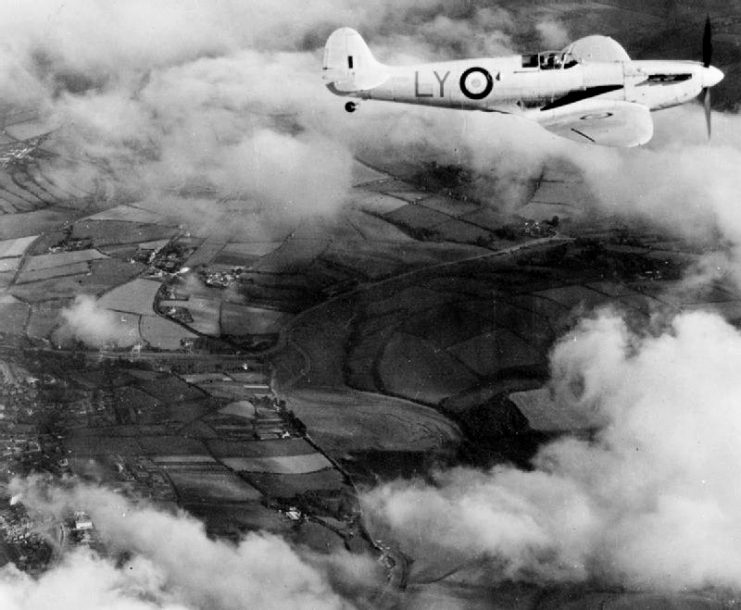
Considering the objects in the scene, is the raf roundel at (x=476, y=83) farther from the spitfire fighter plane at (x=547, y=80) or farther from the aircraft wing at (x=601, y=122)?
the aircraft wing at (x=601, y=122)

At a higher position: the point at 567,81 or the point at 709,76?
the point at 709,76

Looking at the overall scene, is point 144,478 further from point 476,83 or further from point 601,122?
point 601,122

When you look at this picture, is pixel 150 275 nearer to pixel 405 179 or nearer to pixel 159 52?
pixel 405 179

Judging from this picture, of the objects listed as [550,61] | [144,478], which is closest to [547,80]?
[550,61]

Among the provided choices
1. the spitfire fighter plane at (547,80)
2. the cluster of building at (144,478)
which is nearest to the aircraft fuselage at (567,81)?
the spitfire fighter plane at (547,80)

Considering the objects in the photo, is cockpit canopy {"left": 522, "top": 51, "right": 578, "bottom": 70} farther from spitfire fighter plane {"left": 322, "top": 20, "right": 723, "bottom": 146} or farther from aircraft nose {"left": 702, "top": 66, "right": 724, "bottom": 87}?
aircraft nose {"left": 702, "top": 66, "right": 724, "bottom": 87}

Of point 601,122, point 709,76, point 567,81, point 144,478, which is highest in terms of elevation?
point 709,76
